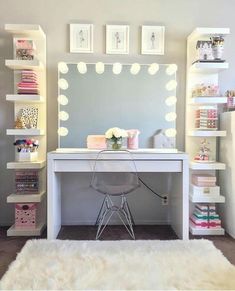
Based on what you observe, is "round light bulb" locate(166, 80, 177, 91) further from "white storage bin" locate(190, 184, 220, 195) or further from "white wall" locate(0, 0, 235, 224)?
"white storage bin" locate(190, 184, 220, 195)

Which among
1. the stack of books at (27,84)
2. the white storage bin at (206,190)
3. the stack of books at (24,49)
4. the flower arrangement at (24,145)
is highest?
the stack of books at (24,49)

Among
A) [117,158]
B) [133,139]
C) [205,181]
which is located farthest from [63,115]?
[205,181]

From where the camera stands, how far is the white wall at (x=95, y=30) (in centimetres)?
317

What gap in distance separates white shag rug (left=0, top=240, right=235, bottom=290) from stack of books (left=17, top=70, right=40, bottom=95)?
145cm

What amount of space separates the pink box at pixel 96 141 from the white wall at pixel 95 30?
0.40m

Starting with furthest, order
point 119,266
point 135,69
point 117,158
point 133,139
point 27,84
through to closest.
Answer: point 135,69
point 133,139
point 27,84
point 117,158
point 119,266

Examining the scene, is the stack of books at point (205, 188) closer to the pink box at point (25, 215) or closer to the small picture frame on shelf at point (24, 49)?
the pink box at point (25, 215)

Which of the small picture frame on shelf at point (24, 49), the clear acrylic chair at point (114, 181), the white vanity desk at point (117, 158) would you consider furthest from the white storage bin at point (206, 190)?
the small picture frame on shelf at point (24, 49)

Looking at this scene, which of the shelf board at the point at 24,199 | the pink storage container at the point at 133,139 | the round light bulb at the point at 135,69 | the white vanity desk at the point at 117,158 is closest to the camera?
the white vanity desk at the point at 117,158

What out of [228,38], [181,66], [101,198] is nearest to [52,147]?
A: [101,198]

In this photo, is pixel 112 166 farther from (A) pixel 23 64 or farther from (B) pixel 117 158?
(A) pixel 23 64

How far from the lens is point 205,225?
2.98 meters

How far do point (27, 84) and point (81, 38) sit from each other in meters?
0.76

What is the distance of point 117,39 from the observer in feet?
10.5
